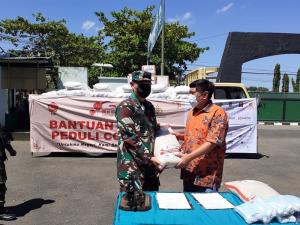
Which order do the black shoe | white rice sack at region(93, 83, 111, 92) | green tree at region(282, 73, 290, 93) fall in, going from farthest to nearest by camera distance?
green tree at region(282, 73, 290, 93) → white rice sack at region(93, 83, 111, 92) → the black shoe

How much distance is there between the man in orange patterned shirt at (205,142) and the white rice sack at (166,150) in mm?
161

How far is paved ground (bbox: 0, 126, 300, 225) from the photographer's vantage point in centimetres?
617

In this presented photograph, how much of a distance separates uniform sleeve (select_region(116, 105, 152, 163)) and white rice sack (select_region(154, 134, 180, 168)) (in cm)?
11

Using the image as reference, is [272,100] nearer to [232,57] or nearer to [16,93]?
[232,57]

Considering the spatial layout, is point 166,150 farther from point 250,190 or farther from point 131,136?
point 250,190

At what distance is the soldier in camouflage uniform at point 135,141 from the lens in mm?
3545

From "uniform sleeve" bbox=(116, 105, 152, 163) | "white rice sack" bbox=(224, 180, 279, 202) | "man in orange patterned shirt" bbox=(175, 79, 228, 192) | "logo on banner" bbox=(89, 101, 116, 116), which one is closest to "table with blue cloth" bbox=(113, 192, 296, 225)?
"white rice sack" bbox=(224, 180, 279, 202)

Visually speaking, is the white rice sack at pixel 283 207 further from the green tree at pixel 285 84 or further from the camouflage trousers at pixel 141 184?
the green tree at pixel 285 84

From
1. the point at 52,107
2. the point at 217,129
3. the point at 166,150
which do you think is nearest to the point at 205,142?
the point at 217,129

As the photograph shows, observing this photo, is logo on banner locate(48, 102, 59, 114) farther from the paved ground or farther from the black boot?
the black boot

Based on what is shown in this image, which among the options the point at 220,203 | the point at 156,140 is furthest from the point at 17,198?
the point at 220,203

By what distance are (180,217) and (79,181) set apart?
18.8 ft

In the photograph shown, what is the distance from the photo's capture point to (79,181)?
8.31 meters

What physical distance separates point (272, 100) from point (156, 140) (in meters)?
21.8
